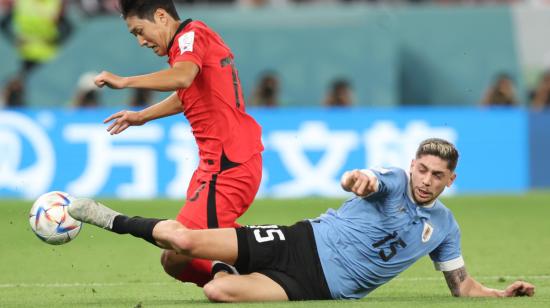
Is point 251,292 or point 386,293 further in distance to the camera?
point 386,293

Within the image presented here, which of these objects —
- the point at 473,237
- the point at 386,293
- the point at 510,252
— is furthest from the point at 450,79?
the point at 386,293

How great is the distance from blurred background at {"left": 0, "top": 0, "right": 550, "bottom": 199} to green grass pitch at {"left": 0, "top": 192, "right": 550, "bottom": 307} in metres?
1.46

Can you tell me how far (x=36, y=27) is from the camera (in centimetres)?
1992

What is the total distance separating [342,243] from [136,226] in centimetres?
129

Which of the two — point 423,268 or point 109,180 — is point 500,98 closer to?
point 109,180

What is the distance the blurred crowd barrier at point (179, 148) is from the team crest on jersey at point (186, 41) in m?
9.45

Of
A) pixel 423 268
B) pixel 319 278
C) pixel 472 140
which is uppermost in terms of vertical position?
pixel 319 278

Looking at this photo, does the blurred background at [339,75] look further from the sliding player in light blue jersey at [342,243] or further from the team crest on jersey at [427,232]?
the team crest on jersey at [427,232]

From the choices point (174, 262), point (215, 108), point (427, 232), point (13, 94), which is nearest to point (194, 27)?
point (215, 108)

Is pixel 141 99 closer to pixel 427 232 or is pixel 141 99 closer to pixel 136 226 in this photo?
pixel 136 226

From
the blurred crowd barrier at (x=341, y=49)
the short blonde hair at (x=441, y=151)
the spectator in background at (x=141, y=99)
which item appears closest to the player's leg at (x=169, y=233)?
the short blonde hair at (x=441, y=151)

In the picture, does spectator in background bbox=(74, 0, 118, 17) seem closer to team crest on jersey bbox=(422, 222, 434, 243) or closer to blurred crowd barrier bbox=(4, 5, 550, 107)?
blurred crowd barrier bbox=(4, 5, 550, 107)

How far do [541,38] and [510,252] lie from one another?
10293 mm

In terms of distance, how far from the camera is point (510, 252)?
36.8ft
